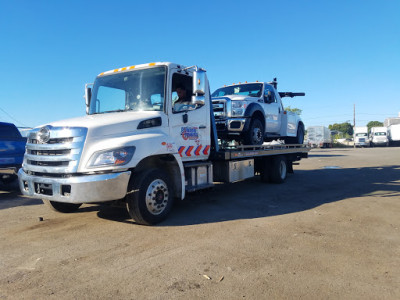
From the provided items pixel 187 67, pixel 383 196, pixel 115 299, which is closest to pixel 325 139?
pixel 383 196

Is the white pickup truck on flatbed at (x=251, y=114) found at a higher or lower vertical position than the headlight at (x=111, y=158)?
higher

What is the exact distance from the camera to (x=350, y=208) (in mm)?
5895

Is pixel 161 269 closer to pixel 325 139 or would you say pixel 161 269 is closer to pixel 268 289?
pixel 268 289

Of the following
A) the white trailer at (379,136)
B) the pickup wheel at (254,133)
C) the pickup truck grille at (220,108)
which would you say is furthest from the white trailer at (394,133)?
the pickup truck grille at (220,108)

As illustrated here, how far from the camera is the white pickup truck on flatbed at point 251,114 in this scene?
7328mm

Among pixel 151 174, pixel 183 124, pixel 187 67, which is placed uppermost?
pixel 187 67

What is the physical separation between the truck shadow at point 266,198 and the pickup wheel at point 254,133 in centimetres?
139

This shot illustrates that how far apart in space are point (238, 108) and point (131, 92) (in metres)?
3.02

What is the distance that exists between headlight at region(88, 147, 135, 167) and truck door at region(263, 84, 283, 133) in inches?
205

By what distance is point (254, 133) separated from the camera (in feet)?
25.6

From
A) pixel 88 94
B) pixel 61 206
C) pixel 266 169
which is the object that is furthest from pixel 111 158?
pixel 266 169

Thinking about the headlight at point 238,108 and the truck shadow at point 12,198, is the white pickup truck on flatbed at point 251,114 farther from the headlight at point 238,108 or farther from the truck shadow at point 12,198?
the truck shadow at point 12,198

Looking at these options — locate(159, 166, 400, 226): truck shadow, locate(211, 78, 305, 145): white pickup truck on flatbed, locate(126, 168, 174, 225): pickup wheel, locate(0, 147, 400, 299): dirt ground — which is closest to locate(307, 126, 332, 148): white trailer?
locate(159, 166, 400, 226): truck shadow

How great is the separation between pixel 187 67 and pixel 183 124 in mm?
1099
